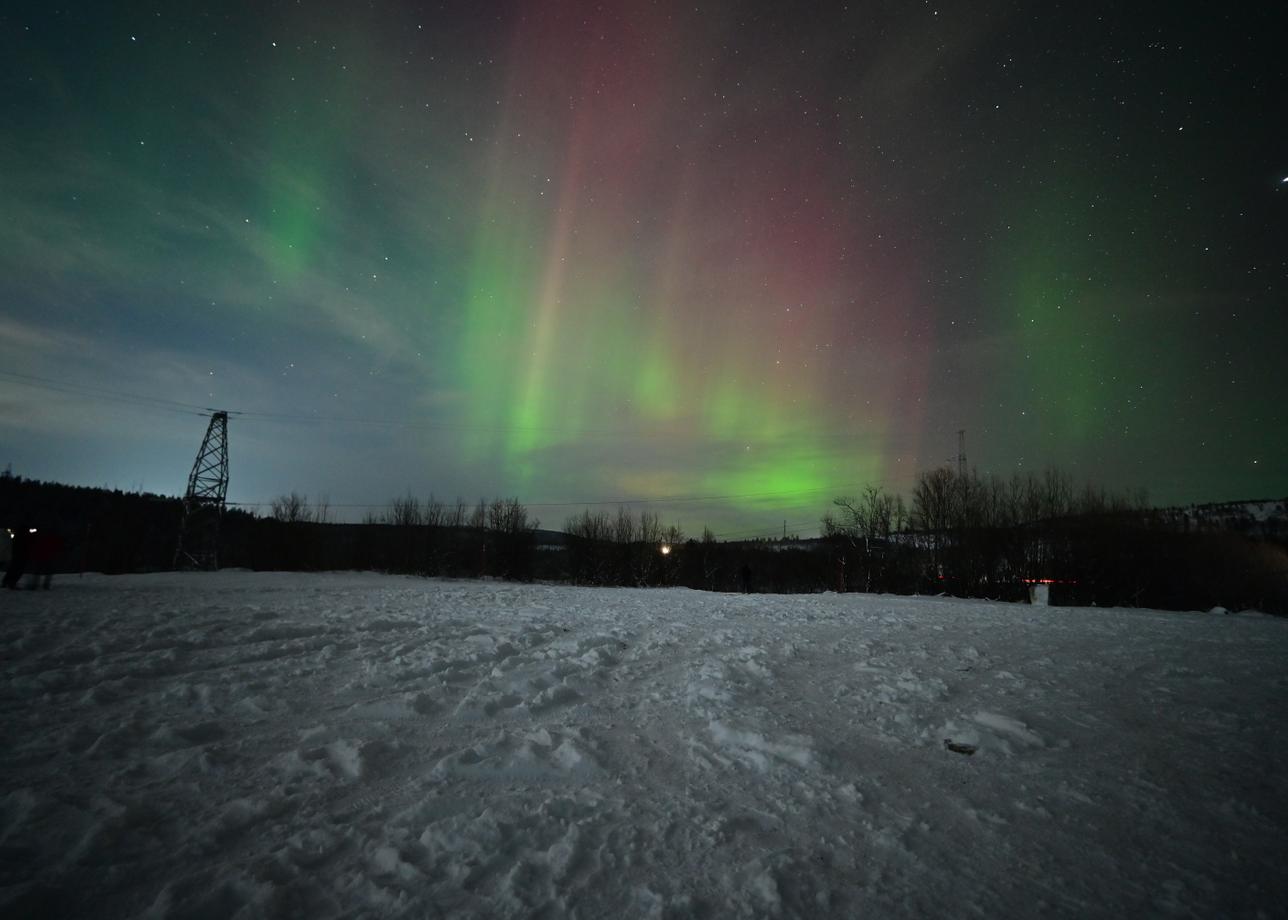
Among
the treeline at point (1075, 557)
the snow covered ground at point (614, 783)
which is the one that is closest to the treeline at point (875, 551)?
the treeline at point (1075, 557)

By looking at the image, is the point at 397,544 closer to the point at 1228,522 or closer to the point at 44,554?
the point at 44,554

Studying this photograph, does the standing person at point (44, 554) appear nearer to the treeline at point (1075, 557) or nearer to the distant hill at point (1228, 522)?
the treeline at point (1075, 557)

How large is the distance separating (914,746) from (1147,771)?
1.53m

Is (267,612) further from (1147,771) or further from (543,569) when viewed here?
(543,569)

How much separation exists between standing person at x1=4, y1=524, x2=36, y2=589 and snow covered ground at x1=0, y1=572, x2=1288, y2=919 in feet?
25.6

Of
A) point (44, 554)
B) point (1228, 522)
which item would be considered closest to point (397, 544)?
point (44, 554)

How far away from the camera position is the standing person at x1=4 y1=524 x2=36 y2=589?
39.2 ft

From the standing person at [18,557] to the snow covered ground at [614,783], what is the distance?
25.6ft

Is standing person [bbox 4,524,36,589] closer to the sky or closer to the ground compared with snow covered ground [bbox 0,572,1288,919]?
closer to the sky

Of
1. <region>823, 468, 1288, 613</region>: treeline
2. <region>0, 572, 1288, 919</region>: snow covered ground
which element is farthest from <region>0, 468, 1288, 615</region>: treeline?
<region>0, 572, 1288, 919</region>: snow covered ground

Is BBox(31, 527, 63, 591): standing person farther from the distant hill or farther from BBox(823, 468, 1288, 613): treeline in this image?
the distant hill

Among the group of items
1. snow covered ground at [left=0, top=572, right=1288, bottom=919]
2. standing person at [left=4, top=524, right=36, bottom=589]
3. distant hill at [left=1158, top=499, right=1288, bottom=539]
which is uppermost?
distant hill at [left=1158, top=499, right=1288, bottom=539]

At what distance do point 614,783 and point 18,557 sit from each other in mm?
17015

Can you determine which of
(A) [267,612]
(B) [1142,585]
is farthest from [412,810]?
(B) [1142,585]
